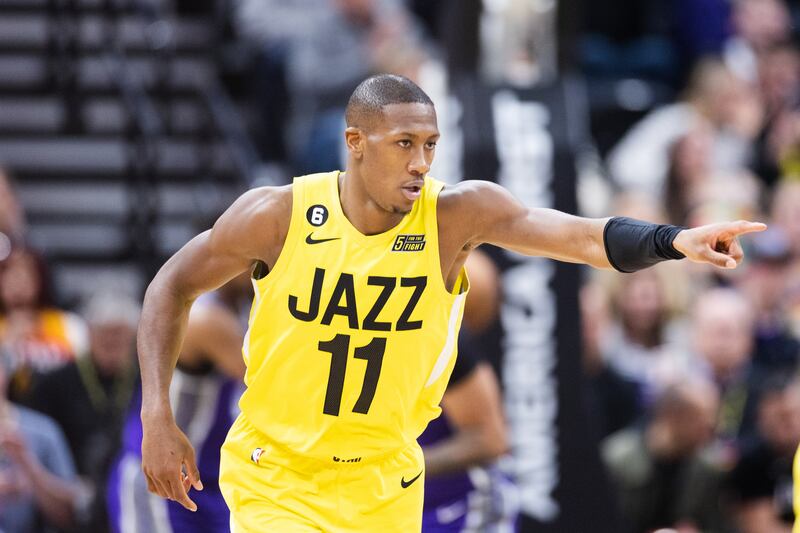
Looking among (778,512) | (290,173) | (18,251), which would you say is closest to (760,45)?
(290,173)

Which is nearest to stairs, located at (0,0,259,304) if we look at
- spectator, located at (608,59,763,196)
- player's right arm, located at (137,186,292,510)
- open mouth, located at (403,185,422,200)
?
spectator, located at (608,59,763,196)

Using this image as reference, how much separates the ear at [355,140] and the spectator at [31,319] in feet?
14.4

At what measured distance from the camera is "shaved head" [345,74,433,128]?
5.28 meters

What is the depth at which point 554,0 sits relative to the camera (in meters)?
9.16

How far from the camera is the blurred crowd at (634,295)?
28.6 feet

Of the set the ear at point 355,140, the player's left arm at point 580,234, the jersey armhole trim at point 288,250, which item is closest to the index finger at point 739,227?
the player's left arm at point 580,234

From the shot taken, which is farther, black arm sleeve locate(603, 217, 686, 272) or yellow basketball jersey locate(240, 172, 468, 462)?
yellow basketball jersey locate(240, 172, 468, 462)

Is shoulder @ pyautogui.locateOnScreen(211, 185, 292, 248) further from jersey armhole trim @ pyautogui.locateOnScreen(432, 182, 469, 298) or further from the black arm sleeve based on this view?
the black arm sleeve

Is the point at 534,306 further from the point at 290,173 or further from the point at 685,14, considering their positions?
the point at 685,14

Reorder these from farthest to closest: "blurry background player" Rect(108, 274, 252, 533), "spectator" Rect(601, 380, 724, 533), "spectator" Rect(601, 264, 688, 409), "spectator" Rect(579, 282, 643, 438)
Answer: "spectator" Rect(601, 264, 688, 409)
"spectator" Rect(579, 282, 643, 438)
"spectator" Rect(601, 380, 724, 533)
"blurry background player" Rect(108, 274, 252, 533)

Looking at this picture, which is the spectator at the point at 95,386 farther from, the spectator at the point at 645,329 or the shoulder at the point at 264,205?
the shoulder at the point at 264,205

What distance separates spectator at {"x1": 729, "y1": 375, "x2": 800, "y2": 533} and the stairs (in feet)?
13.3

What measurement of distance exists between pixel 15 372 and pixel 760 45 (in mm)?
6797

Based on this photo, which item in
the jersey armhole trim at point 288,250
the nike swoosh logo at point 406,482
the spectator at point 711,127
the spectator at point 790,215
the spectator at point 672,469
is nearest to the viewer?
the jersey armhole trim at point 288,250
